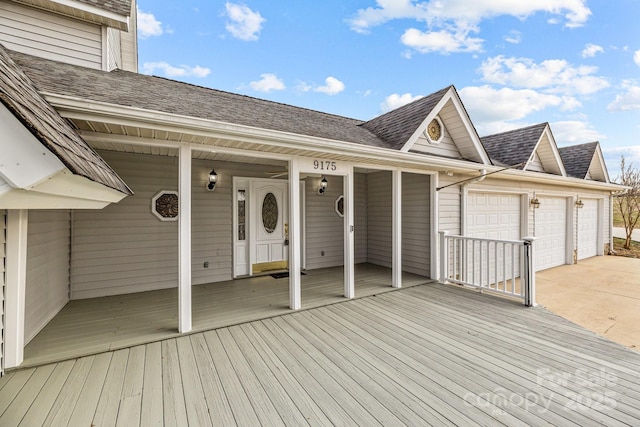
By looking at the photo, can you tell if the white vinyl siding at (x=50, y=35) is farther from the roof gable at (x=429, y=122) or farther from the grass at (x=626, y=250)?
the grass at (x=626, y=250)

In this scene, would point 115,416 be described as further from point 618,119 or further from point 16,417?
point 618,119

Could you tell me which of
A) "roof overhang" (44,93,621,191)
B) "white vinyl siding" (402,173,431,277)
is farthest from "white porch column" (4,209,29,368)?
"white vinyl siding" (402,173,431,277)

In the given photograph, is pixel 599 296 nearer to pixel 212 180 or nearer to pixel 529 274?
pixel 529 274

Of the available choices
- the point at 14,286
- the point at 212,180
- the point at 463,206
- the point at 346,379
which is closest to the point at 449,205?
the point at 463,206

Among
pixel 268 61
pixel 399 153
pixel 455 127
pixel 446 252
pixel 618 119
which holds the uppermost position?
pixel 268 61

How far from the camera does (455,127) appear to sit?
5.89 m

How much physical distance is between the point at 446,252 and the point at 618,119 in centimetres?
1849

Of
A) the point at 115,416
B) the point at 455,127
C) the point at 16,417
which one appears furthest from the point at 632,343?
the point at 16,417

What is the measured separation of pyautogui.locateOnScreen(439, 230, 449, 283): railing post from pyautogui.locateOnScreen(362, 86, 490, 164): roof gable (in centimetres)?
181

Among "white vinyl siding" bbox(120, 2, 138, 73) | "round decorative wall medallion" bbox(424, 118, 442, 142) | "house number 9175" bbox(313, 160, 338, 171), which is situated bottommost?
"house number 9175" bbox(313, 160, 338, 171)

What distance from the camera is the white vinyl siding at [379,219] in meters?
6.82

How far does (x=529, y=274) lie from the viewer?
425 cm

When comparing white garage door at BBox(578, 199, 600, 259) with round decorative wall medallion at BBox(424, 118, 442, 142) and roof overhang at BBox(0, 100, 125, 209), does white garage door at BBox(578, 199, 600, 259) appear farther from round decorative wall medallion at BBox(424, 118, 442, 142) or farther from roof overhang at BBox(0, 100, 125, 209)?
roof overhang at BBox(0, 100, 125, 209)

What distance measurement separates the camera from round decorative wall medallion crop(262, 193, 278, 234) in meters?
6.05
